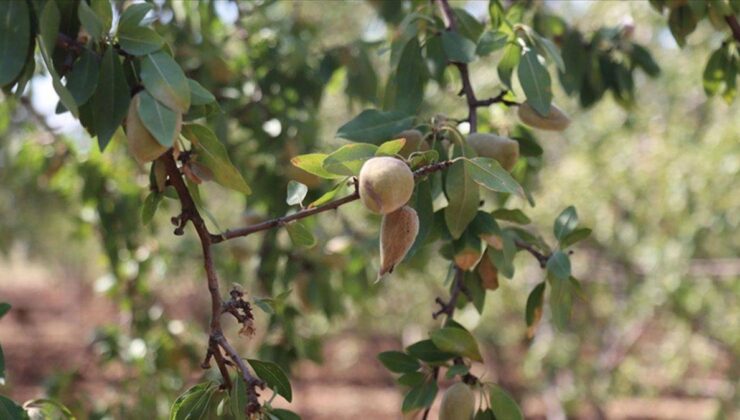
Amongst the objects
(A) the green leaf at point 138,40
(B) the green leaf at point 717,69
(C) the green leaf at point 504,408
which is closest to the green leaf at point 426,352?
(C) the green leaf at point 504,408

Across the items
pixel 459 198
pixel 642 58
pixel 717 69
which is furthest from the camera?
pixel 642 58

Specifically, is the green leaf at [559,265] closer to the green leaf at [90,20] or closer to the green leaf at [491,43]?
the green leaf at [491,43]

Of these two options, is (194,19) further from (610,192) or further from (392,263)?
(610,192)

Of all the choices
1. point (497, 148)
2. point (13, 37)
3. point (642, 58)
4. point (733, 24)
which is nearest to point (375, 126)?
point (497, 148)

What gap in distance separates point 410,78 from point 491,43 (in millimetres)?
147

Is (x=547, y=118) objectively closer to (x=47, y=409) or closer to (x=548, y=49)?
(x=548, y=49)

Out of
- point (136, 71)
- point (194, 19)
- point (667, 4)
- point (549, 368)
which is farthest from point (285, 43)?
point (549, 368)

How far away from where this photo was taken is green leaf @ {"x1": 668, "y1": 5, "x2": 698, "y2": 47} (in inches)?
63.7

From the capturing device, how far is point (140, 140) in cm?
103

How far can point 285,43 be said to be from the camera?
7.46ft

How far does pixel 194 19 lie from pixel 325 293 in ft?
2.54

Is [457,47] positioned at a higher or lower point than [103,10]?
lower

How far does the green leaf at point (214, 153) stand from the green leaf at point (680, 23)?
0.87 metres

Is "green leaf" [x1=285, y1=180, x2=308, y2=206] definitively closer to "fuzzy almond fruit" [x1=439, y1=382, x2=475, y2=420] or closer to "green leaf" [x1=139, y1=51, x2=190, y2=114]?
"green leaf" [x1=139, y1=51, x2=190, y2=114]
